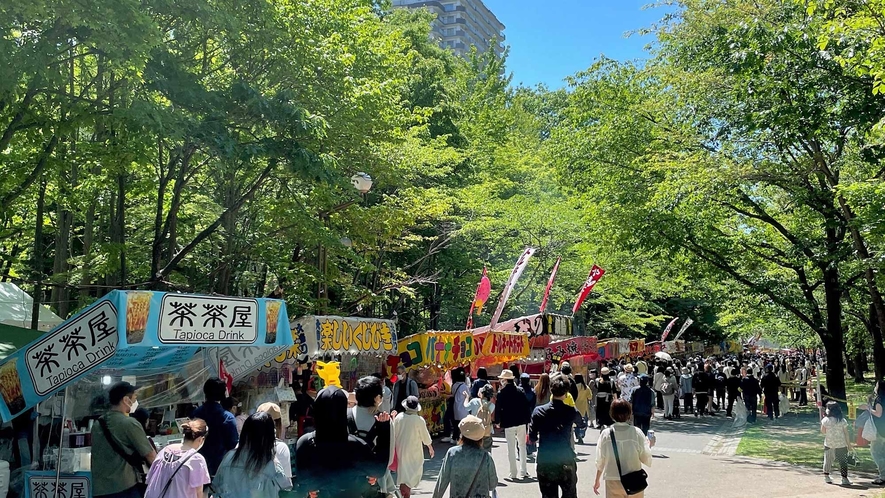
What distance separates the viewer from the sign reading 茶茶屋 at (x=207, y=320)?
6.93 meters

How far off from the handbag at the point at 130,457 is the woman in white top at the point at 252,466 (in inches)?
48.9

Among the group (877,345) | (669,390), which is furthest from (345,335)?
(877,345)

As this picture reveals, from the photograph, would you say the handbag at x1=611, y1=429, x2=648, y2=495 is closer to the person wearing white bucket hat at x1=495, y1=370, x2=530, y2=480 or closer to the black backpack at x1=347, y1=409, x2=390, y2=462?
the black backpack at x1=347, y1=409, x2=390, y2=462

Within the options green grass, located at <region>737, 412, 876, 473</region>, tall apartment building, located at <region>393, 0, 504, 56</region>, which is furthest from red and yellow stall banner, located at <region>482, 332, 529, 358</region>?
tall apartment building, located at <region>393, 0, 504, 56</region>

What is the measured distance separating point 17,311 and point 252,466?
12564mm

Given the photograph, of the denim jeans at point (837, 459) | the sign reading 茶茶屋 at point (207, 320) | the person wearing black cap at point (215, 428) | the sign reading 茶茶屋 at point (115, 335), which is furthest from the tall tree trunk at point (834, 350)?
the person wearing black cap at point (215, 428)

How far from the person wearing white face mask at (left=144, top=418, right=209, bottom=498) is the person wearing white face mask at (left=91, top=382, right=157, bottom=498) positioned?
95cm

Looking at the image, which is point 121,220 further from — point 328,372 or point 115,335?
point 115,335

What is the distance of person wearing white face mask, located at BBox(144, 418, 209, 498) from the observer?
5047mm

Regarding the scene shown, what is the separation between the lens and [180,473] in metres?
5.07

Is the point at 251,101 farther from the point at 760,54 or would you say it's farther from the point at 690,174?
the point at 690,174

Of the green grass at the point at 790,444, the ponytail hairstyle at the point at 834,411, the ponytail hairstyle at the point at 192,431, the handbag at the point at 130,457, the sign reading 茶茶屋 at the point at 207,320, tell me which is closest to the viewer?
the ponytail hairstyle at the point at 192,431

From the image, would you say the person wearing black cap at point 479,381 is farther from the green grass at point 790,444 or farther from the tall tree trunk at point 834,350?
the tall tree trunk at point 834,350

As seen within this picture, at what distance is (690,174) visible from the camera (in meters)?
16.6
